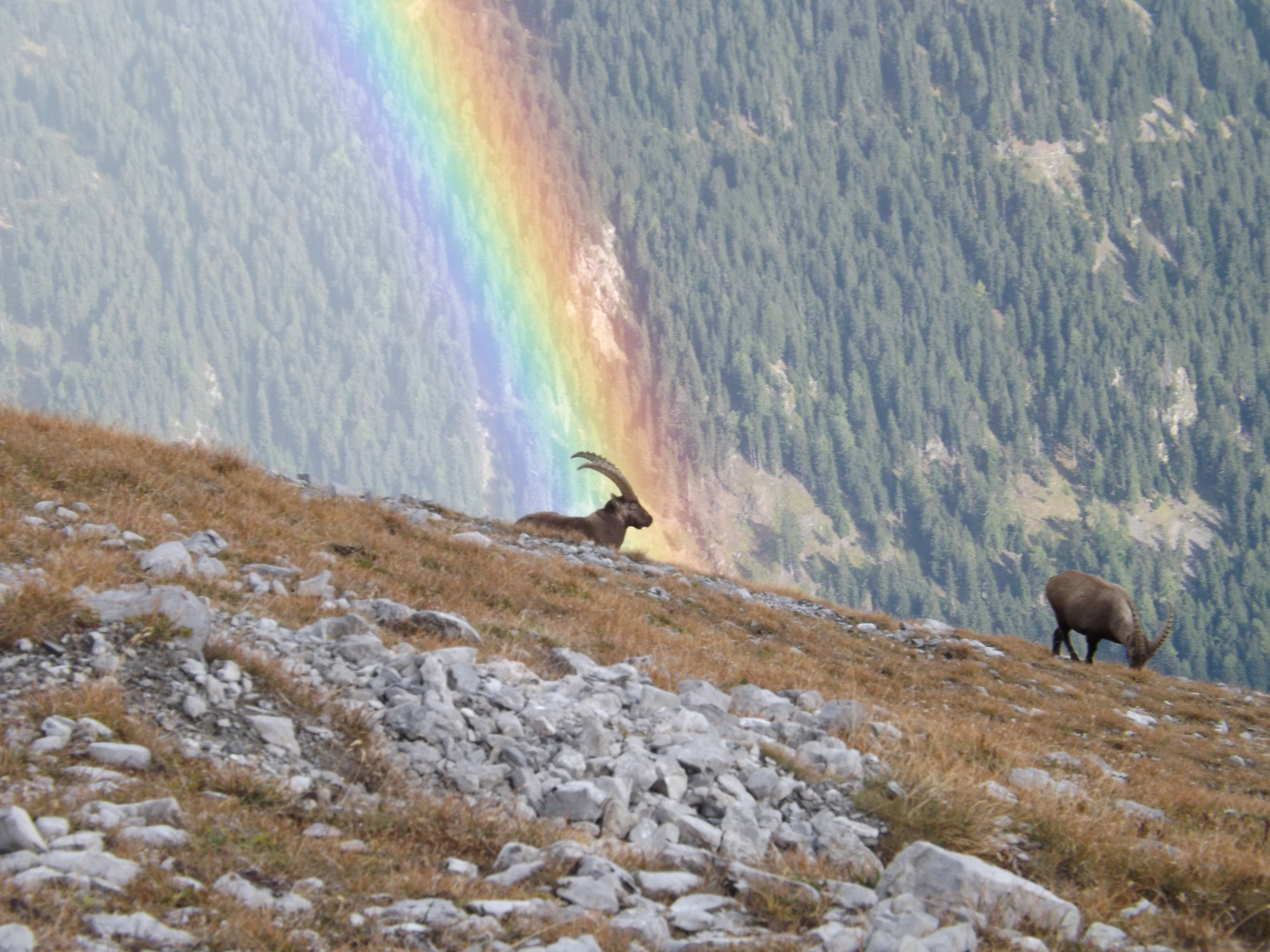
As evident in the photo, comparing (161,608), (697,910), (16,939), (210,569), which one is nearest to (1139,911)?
(697,910)

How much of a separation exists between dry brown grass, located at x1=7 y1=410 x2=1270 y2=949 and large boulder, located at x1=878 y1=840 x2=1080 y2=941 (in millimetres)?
343

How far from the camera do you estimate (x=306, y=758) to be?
6.02 m

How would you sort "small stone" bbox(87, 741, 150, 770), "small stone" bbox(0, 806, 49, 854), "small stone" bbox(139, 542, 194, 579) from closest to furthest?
"small stone" bbox(0, 806, 49, 854) < "small stone" bbox(87, 741, 150, 770) < "small stone" bbox(139, 542, 194, 579)

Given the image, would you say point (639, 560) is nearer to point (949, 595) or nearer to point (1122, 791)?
point (1122, 791)

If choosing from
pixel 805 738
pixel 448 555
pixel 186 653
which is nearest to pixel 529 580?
pixel 448 555

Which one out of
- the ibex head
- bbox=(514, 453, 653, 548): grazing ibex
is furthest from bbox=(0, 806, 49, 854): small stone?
the ibex head

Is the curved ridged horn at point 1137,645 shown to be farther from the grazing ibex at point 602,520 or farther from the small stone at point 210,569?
the small stone at point 210,569

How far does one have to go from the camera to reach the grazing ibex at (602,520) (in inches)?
965

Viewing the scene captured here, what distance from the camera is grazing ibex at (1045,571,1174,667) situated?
26.8 metres

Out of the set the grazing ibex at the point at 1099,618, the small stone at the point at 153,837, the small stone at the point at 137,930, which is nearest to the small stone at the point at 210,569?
the small stone at the point at 153,837

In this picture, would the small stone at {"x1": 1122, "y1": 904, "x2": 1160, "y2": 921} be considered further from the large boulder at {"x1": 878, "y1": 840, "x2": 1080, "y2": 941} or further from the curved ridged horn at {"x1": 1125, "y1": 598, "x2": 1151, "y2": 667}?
the curved ridged horn at {"x1": 1125, "y1": 598, "x2": 1151, "y2": 667}

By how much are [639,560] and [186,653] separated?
1720 cm

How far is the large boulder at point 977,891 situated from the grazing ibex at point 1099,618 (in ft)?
75.1

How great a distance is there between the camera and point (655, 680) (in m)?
9.40
